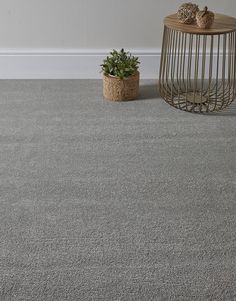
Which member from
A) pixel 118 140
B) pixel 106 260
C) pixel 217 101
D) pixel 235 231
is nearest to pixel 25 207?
pixel 106 260

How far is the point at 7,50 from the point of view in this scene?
8.81 feet

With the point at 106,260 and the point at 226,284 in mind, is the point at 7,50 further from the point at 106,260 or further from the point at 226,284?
the point at 226,284

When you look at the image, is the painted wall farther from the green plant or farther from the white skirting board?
the green plant

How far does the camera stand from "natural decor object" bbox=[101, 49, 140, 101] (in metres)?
2.41

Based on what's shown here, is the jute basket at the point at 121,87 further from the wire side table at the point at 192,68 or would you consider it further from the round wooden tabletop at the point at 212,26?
the round wooden tabletop at the point at 212,26

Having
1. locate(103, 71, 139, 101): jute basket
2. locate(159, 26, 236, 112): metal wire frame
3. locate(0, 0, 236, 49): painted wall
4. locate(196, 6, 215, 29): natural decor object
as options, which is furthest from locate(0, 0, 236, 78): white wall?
locate(196, 6, 215, 29): natural decor object

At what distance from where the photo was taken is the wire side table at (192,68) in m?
2.27

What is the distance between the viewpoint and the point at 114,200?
174 cm

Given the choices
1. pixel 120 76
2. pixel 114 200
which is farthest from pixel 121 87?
pixel 114 200

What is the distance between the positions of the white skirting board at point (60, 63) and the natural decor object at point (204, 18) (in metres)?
0.53

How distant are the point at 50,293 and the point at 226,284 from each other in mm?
497

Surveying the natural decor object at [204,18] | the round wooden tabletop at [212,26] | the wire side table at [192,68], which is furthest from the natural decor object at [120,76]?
the natural decor object at [204,18]

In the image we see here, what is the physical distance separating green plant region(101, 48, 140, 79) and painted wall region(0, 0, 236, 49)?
0.22m

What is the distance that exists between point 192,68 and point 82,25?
645 mm
